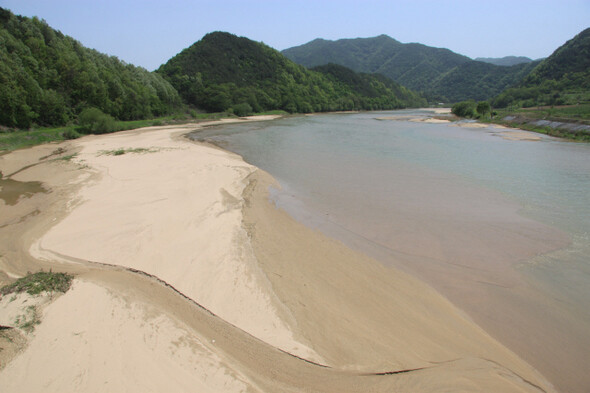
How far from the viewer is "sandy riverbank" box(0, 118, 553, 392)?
3.76 m

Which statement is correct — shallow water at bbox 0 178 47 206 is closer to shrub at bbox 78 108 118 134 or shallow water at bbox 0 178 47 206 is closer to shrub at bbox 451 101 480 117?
shrub at bbox 78 108 118 134

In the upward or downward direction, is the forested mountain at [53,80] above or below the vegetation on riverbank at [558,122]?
above

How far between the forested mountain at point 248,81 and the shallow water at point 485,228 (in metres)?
58.9

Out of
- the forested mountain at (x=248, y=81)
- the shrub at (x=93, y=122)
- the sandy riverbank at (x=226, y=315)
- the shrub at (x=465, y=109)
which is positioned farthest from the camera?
the forested mountain at (x=248, y=81)

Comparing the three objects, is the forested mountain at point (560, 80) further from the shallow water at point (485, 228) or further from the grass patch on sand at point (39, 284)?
the grass patch on sand at point (39, 284)

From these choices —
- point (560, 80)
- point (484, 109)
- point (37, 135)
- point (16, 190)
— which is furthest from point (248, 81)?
point (16, 190)

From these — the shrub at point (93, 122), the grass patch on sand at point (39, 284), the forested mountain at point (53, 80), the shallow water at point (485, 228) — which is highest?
the forested mountain at point (53, 80)

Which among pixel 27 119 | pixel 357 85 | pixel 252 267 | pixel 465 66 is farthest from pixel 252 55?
pixel 465 66

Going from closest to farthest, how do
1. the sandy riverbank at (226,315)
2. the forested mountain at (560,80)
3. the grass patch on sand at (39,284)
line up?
the sandy riverbank at (226,315) < the grass patch on sand at (39,284) < the forested mountain at (560,80)

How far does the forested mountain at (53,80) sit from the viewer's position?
26688 mm

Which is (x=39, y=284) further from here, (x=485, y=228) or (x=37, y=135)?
(x=37, y=135)

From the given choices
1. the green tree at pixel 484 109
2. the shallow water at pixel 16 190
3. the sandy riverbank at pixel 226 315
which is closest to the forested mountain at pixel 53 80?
the shallow water at pixel 16 190

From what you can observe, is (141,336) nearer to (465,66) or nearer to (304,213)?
(304,213)

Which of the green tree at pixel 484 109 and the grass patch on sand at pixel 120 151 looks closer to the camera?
the grass patch on sand at pixel 120 151
